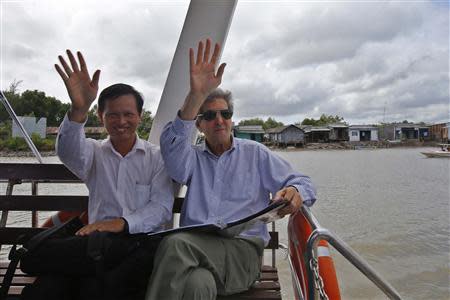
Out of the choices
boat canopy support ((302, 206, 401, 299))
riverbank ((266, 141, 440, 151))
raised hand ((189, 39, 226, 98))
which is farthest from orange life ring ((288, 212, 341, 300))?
riverbank ((266, 141, 440, 151))

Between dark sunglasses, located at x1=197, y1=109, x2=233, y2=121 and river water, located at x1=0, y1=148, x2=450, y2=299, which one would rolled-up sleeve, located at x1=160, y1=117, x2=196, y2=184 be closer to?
dark sunglasses, located at x1=197, y1=109, x2=233, y2=121

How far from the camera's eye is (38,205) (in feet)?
7.91

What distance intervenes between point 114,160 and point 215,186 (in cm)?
55

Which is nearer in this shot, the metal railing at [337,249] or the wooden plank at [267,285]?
the metal railing at [337,249]

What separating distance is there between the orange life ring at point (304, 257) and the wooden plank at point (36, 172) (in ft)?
4.67

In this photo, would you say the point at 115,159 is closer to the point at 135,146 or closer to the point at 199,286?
the point at 135,146

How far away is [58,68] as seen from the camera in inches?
76.5

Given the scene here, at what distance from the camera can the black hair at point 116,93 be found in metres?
2.05

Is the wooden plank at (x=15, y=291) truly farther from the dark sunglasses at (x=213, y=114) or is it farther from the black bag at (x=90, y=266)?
the dark sunglasses at (x=213, y=114)

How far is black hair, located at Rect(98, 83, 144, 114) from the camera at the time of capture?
2.05 m

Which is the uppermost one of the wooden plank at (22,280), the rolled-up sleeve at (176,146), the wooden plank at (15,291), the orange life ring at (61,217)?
the rolled-up sleeve at (176,146)

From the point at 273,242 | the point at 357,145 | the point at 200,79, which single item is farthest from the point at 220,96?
the point at 357,145

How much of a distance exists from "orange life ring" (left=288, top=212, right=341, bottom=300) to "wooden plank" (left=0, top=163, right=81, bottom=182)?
1.42 m

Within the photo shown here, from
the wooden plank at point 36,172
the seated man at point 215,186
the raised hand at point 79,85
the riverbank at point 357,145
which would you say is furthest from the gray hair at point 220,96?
the riverbank at point 357,145
